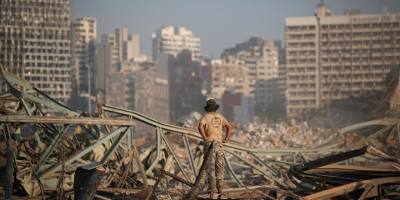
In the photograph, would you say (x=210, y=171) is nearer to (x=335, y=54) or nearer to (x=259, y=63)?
(x=335, y=54)

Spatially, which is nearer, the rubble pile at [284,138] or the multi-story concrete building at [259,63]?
the rubble pile at [284,138]

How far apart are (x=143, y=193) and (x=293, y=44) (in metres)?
91.4

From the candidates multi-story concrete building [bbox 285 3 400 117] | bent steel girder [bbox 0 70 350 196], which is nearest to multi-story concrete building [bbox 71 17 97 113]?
multi-story concrete building [bbox 285 3 400 117]

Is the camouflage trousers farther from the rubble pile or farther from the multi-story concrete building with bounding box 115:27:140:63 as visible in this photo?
the multi-story concrete building with bounding box 115:27:140:63

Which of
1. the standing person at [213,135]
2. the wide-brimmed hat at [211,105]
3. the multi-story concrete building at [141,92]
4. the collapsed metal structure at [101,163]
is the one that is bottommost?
the multi-story concrete building at [141,92]

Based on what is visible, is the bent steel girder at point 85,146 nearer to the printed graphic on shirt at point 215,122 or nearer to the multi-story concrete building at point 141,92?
the printed graphic on shirt at point 215,122

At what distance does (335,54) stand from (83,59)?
162ft

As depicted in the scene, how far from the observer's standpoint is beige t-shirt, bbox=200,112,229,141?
34.1 feet

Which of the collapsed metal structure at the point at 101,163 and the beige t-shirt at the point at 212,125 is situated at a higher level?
the beige t-shirt at the point at 212,125

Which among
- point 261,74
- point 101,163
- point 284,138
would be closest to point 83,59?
point 261,74

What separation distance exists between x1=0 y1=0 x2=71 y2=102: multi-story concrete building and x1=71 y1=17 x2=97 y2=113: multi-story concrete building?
6782 millimetres

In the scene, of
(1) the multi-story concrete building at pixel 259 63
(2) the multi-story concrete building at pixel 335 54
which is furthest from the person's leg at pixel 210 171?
(1) the multi-story concrete building at pixel 259 63

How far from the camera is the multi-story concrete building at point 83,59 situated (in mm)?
107250

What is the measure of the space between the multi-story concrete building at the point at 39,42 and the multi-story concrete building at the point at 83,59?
678cm
